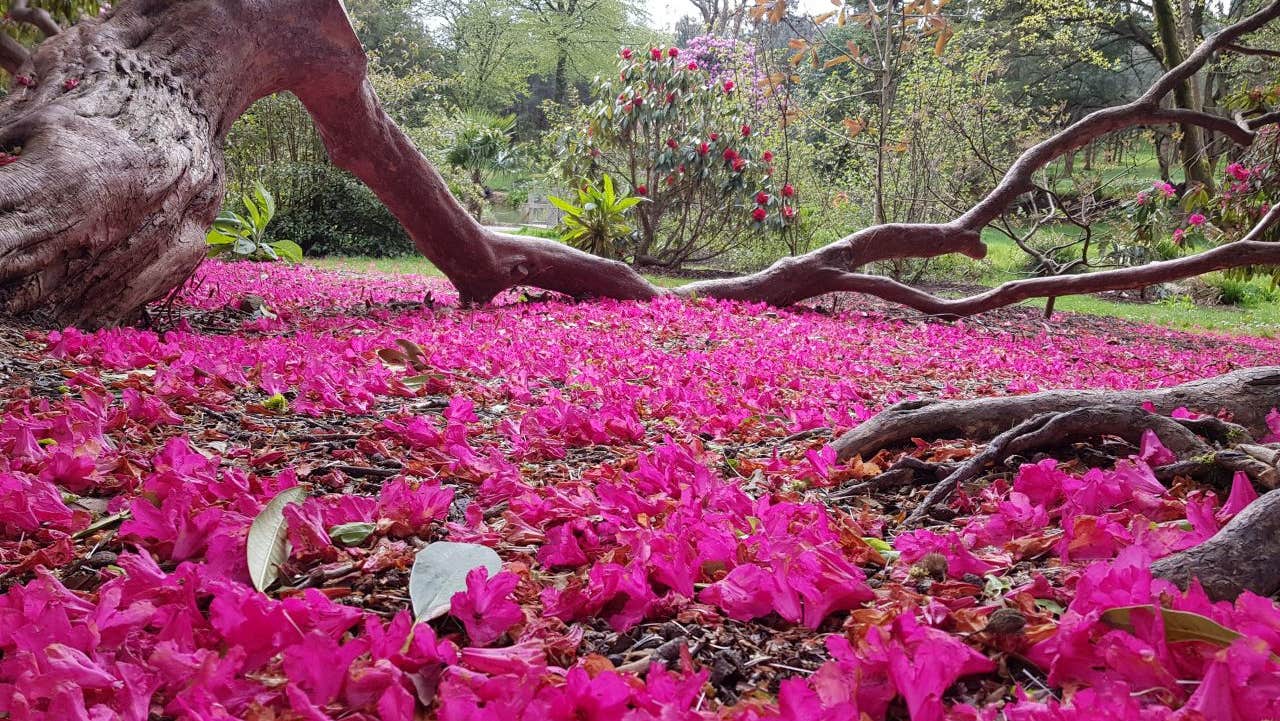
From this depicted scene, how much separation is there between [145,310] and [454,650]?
163 inches

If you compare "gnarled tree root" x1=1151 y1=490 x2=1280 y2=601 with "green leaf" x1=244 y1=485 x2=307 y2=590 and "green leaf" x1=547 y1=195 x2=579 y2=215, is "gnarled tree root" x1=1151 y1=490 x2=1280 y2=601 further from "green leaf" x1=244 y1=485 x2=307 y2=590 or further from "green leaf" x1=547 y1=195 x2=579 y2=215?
"green leaf" x1=547 y1=195 x2=579 y2=215

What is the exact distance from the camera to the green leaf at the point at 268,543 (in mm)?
1343

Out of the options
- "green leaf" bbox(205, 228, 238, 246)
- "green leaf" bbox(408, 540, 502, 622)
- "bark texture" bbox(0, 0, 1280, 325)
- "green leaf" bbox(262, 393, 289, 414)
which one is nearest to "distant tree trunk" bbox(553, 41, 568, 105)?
"green leaf" bbox(205, 228, 238, 246)

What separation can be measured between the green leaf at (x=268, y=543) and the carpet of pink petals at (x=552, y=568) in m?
0.03

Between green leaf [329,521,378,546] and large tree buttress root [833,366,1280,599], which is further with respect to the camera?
green leaf [329,521,378,546]

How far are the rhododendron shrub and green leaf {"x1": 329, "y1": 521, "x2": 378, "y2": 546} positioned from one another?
11.2 meters

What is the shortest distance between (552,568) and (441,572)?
30 cm

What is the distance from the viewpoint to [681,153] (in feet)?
41.8

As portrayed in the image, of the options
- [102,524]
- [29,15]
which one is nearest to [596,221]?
[29,15]

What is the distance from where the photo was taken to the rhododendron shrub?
1278 cm

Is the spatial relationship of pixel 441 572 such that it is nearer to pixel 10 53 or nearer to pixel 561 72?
pixel 10 53

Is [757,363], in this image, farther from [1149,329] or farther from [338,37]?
[1149,329]

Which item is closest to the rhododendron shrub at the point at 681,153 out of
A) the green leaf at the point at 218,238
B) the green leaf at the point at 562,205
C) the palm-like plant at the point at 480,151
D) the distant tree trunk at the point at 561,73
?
the green leaf at the point at 562,205

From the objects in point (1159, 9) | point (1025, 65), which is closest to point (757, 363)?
point (1159, 9)
